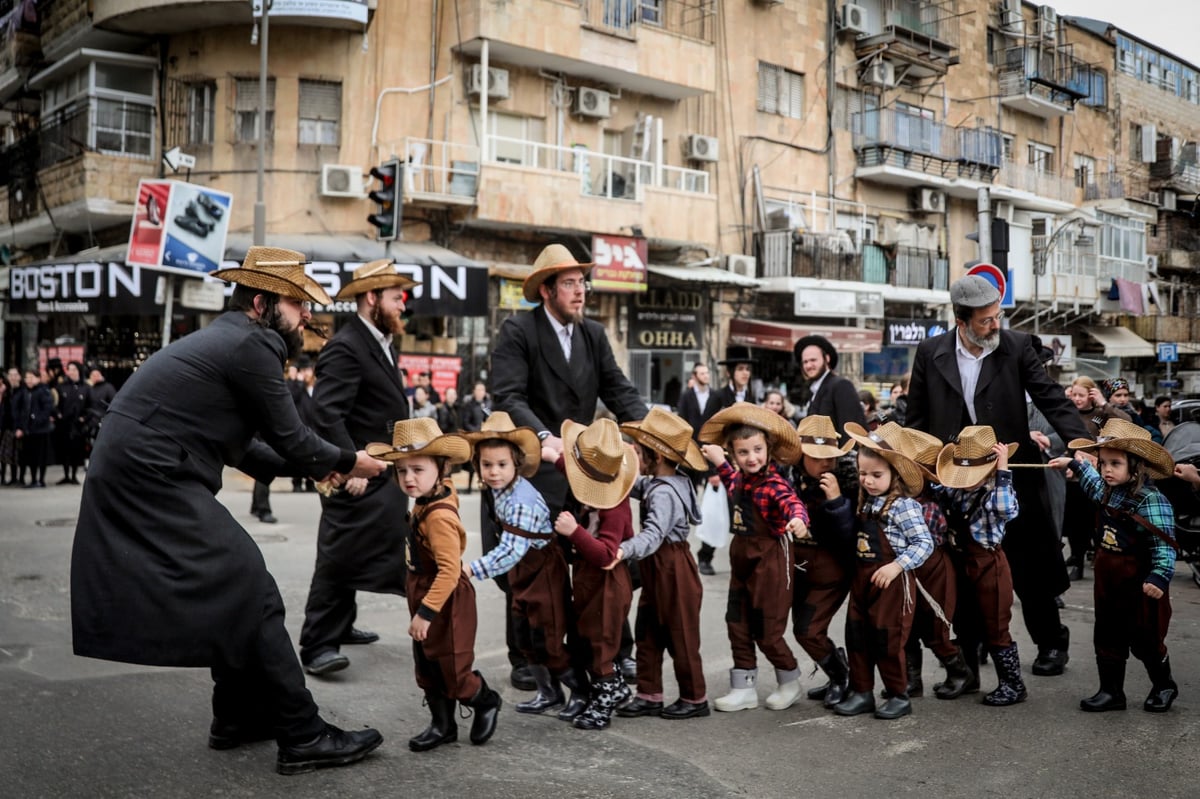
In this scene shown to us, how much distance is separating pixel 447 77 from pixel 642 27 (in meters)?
4.53

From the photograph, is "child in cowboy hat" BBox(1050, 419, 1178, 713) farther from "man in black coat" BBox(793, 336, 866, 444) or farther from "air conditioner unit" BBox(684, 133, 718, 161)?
"air conditioner unit" BBox(684, 133, 718, 161)

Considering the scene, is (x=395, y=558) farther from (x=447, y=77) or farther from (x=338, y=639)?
(x=447, y=77)

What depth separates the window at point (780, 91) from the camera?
26766 millimetres

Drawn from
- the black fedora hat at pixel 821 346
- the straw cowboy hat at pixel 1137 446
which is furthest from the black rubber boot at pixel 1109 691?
the black fedora hat at pixel 821 346

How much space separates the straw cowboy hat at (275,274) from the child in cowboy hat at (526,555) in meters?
0.96

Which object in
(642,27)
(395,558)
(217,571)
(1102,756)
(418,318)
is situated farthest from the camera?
(642,27)

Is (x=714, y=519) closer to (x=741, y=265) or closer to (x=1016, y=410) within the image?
(x=1016, y=410)

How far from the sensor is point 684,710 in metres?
5.03

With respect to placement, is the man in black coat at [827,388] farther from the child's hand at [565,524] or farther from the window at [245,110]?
the window at [245,110]

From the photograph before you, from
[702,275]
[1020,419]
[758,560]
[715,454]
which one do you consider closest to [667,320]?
[702,275]

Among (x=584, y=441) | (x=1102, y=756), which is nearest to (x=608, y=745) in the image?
(x=584, y=441)

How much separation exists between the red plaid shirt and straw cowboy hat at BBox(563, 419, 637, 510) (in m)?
0.63

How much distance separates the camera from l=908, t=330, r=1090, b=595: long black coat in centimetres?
579

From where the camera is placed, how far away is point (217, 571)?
3896 mm
